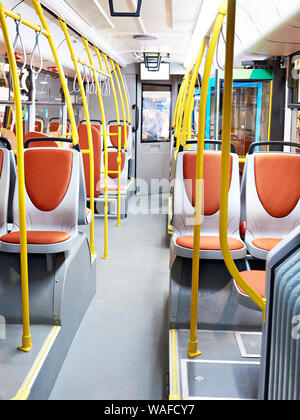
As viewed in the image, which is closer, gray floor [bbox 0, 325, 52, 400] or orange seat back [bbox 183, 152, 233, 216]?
gray floor [bbox 0, 325, 52, 400]

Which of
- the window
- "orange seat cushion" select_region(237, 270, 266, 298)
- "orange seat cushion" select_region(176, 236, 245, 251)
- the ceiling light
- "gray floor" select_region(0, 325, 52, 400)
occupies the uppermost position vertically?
the ceiling light

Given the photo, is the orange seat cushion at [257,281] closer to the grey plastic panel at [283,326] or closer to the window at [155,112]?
the grey plastic panel at [283,326]

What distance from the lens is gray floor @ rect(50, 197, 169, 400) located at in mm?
2830

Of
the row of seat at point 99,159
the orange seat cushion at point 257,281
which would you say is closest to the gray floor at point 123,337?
the orange seat cushion at point 257,281

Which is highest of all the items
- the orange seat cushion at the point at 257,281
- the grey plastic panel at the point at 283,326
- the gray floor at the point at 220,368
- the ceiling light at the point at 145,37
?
the ceiling light at the point at 145,37

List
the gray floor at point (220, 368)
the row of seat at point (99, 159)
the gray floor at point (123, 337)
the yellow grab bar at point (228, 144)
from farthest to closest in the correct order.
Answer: the row of seat at point (99, 159), the gray floor at point (123, 337), the gray floor at point (220, 368), the yellow grab bar at point (228, 144)

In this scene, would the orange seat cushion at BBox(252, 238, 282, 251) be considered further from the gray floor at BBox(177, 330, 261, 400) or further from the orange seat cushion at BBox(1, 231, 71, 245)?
the orange seat cushion at BBox(1, 231, 71, 245)

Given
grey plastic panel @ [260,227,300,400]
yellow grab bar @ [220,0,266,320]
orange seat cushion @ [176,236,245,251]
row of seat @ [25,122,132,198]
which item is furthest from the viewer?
row of seat @ [25,122,132,198]

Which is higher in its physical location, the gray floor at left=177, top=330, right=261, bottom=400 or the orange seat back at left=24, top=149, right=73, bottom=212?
the orange seat back at left=24, top=149, right=73, bottom=212

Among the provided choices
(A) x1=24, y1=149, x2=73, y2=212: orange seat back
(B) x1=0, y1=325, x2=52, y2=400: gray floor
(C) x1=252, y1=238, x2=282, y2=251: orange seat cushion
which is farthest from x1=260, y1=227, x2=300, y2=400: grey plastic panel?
(A) x1=24, y1=149, x2=73, y2=212: orange seat back

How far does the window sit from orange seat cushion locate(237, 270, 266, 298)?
371 inches

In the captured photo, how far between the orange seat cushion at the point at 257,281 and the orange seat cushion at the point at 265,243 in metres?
0.65

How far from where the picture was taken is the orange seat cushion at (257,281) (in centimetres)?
230

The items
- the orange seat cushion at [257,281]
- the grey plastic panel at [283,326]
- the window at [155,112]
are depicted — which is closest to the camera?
the grey plastic panel at [283,326]
